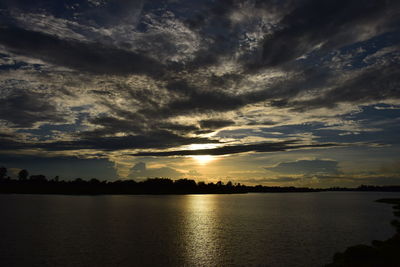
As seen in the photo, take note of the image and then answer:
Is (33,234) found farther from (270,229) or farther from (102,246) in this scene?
(270,229)

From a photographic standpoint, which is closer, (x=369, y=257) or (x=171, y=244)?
(x=369, y=257)

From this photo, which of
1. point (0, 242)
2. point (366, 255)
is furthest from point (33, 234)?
point (366, 255)

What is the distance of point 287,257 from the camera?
44.2m

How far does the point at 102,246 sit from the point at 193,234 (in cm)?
2260

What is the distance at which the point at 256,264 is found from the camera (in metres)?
40.4

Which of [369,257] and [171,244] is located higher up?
[369,257]

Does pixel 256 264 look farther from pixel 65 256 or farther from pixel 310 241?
pixel 65 256

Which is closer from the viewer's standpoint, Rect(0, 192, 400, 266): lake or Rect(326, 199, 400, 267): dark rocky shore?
Rect(326, 199, 400, 267): dark rocky shore

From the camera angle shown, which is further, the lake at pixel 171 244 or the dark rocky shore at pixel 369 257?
the lake at pixel 171 244

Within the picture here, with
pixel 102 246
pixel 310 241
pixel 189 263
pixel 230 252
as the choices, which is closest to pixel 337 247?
pixel 310 241

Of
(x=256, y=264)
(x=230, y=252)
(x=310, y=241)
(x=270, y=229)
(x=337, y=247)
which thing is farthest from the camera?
(x=270, y=229)

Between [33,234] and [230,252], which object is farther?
[33,234]

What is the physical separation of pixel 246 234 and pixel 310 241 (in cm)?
1408

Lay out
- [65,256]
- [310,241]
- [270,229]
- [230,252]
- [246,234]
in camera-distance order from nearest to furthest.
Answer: [65,256] < [230,252] < [310,241] < [246,234] < [270,229]
